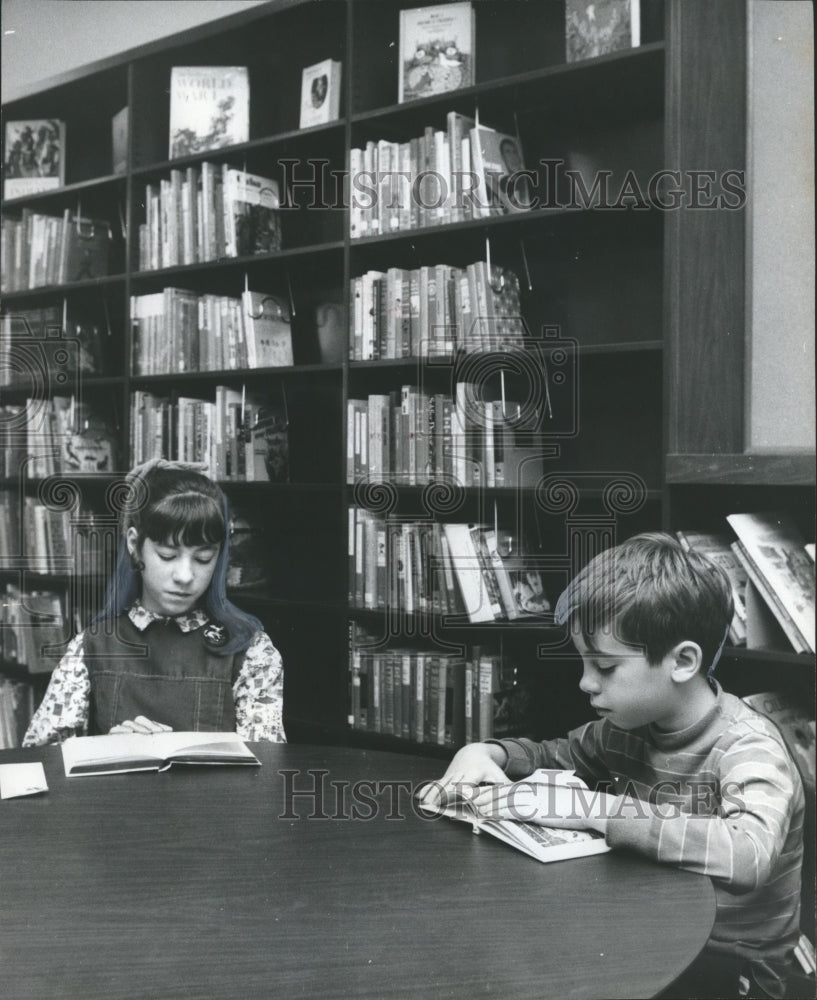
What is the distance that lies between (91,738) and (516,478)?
107 centimetres

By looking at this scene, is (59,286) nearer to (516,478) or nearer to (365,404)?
(365,404)

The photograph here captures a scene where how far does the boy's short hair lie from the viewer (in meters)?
1.37

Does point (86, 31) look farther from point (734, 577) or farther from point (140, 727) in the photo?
point (734, 577)

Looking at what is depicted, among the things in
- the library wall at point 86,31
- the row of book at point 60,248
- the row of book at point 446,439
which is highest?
the library wall at point 86,31

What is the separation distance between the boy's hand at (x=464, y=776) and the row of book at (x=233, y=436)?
135cm

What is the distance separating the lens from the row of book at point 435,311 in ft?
7.30

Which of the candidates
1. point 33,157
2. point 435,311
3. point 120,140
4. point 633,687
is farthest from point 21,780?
point 33,157

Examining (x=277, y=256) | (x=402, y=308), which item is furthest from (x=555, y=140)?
(x=277, y=256)

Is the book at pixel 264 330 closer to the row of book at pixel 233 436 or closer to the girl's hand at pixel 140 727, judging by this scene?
the row of book at pixel 233 436

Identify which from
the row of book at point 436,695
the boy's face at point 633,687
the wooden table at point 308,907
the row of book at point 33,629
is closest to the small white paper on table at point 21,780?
the wooden table at point 308,907

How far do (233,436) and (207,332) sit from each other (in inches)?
11.5

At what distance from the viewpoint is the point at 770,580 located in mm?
1704

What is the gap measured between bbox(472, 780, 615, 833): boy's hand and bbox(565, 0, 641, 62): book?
1455 mm

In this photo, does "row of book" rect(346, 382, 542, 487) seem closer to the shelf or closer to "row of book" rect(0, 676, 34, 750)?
the shelf
